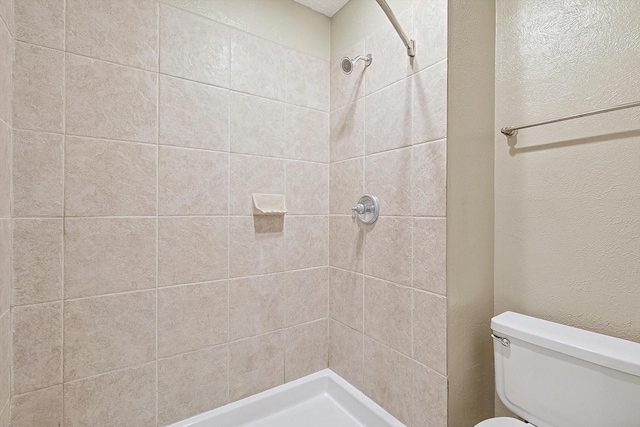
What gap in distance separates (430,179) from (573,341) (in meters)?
0.67

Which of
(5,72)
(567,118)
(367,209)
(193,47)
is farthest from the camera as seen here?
(367,209)

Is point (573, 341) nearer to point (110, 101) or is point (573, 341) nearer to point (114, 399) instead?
point (114, 399)

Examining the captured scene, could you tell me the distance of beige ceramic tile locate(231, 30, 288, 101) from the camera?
1364 mm

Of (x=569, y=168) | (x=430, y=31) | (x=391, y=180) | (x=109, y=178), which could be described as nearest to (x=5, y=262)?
(x=109, y=178)

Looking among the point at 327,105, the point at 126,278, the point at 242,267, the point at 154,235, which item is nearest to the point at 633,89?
the point at 327,105

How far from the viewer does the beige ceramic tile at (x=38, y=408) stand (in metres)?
0.97

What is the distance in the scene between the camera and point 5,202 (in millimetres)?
902

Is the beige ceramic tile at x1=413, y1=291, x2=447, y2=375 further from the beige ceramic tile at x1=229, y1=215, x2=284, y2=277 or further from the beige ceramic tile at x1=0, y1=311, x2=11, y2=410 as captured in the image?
the beige ceramic tile at x1=0, y1=311, x2=11, y2=410

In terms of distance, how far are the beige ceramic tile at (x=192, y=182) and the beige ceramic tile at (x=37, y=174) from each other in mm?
311

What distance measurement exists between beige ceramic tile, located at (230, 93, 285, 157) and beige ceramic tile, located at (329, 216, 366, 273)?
469 mm

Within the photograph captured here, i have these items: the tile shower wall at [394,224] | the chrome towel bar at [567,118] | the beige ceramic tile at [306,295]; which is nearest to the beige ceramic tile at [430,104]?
the tile shower wall at [394,224]

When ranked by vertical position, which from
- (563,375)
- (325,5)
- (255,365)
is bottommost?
(255,365)

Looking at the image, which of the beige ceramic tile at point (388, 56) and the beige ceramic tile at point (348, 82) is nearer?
the beige ceramic tile at point (388, 56)

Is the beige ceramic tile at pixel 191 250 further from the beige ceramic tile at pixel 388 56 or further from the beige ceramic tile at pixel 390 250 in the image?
the beige ceramic tile at pixel 388 56
